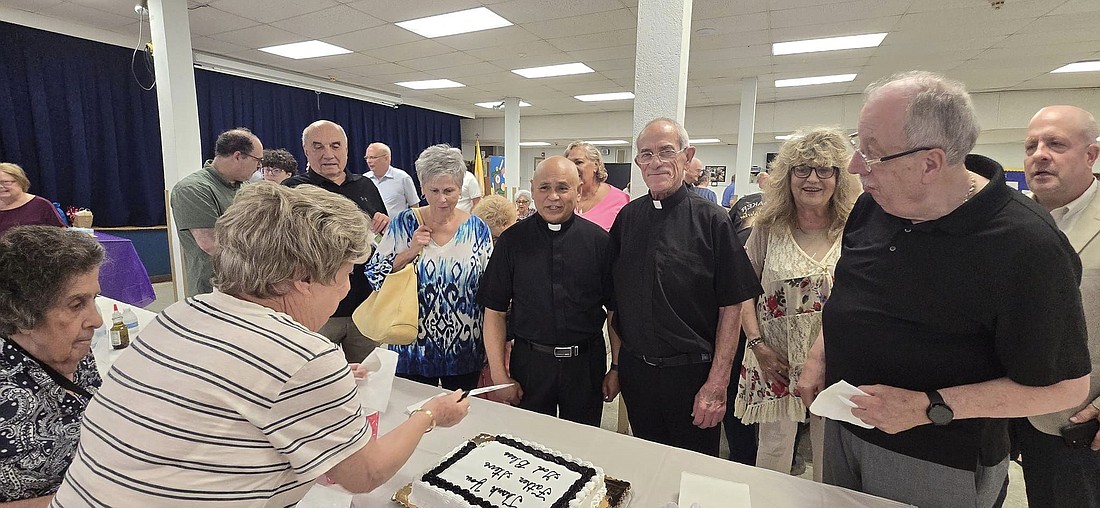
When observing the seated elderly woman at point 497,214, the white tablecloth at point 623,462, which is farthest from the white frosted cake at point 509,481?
the seated elderly woman at point 497,214

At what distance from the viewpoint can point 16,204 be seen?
3209 millimetres

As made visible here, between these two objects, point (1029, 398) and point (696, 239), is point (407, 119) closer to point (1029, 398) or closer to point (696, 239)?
point (696, 239)

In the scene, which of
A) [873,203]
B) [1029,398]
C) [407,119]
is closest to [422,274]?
[873,203]

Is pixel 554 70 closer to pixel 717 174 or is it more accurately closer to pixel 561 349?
pixel 561 349

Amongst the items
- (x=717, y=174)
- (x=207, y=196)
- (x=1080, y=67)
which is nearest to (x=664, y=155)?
(x=207, y=196)

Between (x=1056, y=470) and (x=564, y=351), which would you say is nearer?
(x=1056, y=470)

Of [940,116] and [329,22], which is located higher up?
[329,22]

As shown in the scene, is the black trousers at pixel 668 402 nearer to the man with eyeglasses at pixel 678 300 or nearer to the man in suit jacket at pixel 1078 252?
the man with eyeglasses at pixel 678 300

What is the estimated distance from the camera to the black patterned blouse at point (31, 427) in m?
1.02

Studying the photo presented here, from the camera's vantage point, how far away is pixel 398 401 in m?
1.60

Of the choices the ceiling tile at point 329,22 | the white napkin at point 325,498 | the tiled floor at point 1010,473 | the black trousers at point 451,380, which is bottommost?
the tiled floor at point 1010,473

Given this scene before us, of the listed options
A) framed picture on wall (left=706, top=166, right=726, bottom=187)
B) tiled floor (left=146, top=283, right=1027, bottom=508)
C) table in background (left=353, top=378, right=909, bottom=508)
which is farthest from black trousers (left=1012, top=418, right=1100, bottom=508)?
framed picture on wall (left=706, top=166, right=726, bottom=187)

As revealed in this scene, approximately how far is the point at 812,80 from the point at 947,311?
285 inches

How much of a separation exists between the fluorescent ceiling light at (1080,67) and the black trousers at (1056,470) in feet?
23.2
